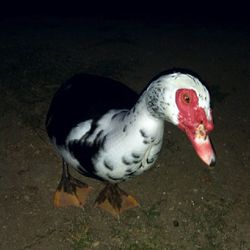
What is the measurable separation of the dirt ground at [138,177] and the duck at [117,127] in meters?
0.17

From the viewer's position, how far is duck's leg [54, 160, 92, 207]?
3617mm

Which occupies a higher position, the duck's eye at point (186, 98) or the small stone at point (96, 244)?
the duck's eye at point (186, 98)

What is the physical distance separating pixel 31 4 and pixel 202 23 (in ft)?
12.8

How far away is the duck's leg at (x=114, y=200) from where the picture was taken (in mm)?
3576

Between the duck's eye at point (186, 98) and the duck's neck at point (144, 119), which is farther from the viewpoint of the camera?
the duck's neck at point (144, 119)

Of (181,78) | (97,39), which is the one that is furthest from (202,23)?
(181,78)

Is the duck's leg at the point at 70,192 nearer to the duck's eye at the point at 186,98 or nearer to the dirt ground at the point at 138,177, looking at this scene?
the dirt ground at the point at 138,177

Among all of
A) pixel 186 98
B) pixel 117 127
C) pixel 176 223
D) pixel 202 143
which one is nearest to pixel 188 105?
pixel 186 98

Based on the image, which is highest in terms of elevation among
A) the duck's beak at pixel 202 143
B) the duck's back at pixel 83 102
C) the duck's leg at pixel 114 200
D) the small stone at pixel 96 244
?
the duck's beak at pixel 202 143

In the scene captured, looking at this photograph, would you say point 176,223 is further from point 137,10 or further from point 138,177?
point 137,10

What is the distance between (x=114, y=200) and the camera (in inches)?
141

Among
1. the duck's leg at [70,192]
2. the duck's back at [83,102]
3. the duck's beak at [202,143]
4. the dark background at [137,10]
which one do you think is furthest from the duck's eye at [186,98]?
the dark background at [137,10]

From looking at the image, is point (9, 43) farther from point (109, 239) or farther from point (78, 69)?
point (109, 239)

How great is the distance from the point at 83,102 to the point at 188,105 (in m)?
1.20
